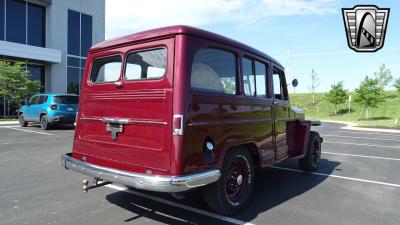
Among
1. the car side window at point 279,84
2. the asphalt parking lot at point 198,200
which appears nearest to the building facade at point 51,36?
the asphalt parking lot at point 198,200

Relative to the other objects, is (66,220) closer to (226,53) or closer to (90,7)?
(226,53)

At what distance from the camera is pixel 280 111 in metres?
6.47

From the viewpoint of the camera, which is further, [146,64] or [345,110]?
[345,110]

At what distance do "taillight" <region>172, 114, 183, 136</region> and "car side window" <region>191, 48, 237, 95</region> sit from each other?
1.42 ft

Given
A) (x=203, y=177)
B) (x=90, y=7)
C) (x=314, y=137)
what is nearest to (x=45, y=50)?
(x=90, y=7)

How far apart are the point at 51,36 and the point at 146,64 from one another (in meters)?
27.9

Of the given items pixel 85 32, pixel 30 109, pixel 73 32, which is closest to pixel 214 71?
pixel 30 109

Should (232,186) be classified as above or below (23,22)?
below

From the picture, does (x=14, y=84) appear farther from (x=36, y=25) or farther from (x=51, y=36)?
(x=36, y=25)

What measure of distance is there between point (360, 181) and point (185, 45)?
5023 millimetres

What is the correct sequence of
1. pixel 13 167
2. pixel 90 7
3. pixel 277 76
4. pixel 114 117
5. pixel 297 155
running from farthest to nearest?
1. pixel 90 7
2. pixel 13 167
3. pixel 297 155
4. pixel 277 76
5. pixel 114 117

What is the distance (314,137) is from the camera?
794 cm

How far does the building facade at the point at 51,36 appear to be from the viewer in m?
27.1

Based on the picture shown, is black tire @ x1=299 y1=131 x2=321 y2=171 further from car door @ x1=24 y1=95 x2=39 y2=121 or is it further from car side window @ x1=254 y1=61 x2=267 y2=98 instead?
car door @ x1=24 y1=95 x2=39 y2=121
